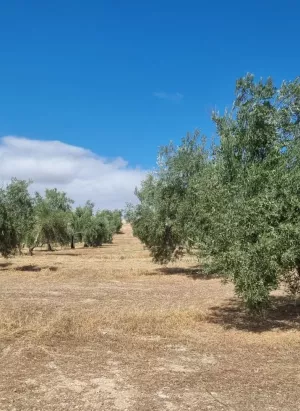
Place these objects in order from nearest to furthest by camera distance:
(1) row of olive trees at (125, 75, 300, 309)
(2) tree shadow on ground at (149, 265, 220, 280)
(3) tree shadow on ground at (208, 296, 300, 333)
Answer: (1) row of olive trees at (125, 75, 300, 309), (3) tree shadow on ground at (208, 296, 300, 333), (2) tree shadow on ground at (149, 265, 220, 280)

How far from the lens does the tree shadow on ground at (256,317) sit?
584 inches

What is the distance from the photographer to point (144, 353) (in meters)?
11.1

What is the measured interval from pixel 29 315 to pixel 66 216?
40588mm

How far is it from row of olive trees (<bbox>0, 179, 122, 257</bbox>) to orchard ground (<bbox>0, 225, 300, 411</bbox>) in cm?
1220

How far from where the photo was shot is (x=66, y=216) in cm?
5556

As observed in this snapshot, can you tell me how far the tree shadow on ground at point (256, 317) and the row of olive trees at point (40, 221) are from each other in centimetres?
1960

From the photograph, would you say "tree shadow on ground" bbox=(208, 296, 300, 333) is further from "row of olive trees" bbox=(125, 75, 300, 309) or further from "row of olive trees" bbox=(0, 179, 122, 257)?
"row of olive trees" bbox=(0, 179, 122, 257)

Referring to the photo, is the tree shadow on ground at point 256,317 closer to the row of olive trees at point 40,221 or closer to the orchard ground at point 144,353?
the orchard ground at point 144,353

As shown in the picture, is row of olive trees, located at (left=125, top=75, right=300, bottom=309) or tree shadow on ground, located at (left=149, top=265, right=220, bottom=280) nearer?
row of olive trees, located at (left=125, top=75, right=300, bottom=309)

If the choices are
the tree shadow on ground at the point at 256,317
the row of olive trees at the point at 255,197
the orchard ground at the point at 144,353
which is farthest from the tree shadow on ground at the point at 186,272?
the row of olive trees at the point at 255,197

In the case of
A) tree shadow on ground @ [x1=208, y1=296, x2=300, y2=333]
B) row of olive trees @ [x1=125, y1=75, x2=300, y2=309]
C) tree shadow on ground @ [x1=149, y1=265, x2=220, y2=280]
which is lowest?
tree shadow on ground @ [x1=208, y1=296, x2=300, y2=333]

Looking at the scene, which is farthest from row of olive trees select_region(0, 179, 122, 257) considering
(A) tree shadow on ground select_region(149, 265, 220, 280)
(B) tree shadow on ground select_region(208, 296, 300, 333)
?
(B) tree shadow on ground select_region(208, 296, 300, 333)

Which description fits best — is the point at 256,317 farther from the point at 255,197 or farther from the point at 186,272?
the point at 186,272

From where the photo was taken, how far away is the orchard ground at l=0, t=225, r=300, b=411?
7.95m
